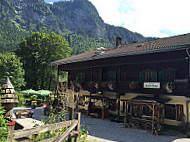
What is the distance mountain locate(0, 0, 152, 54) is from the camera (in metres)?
102

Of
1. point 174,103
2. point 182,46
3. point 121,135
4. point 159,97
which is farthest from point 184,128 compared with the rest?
point 182,46

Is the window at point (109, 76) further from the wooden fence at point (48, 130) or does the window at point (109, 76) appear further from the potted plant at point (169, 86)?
the wooden fence at point (48, 130)

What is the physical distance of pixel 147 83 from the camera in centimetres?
1441

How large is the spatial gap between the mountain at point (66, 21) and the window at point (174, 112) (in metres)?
73.9

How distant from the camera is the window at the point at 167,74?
45.1 ft

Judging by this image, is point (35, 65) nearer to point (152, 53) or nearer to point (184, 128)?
point (152, 53)

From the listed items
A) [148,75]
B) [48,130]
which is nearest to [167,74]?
[148,75]

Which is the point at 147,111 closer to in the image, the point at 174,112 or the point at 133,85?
the point at 174,112

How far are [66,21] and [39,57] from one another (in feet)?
318

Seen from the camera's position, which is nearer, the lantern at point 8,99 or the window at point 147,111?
the lantern at point 8,99

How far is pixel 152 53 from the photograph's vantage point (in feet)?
48.6

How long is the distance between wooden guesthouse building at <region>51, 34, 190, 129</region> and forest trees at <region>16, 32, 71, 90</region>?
19.2 meters

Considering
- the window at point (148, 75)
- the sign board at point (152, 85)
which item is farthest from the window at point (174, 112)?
the window at point (148, 75)

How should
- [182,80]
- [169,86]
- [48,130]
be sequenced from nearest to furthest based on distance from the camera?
[48,130] → [182,80] → [169,86]
